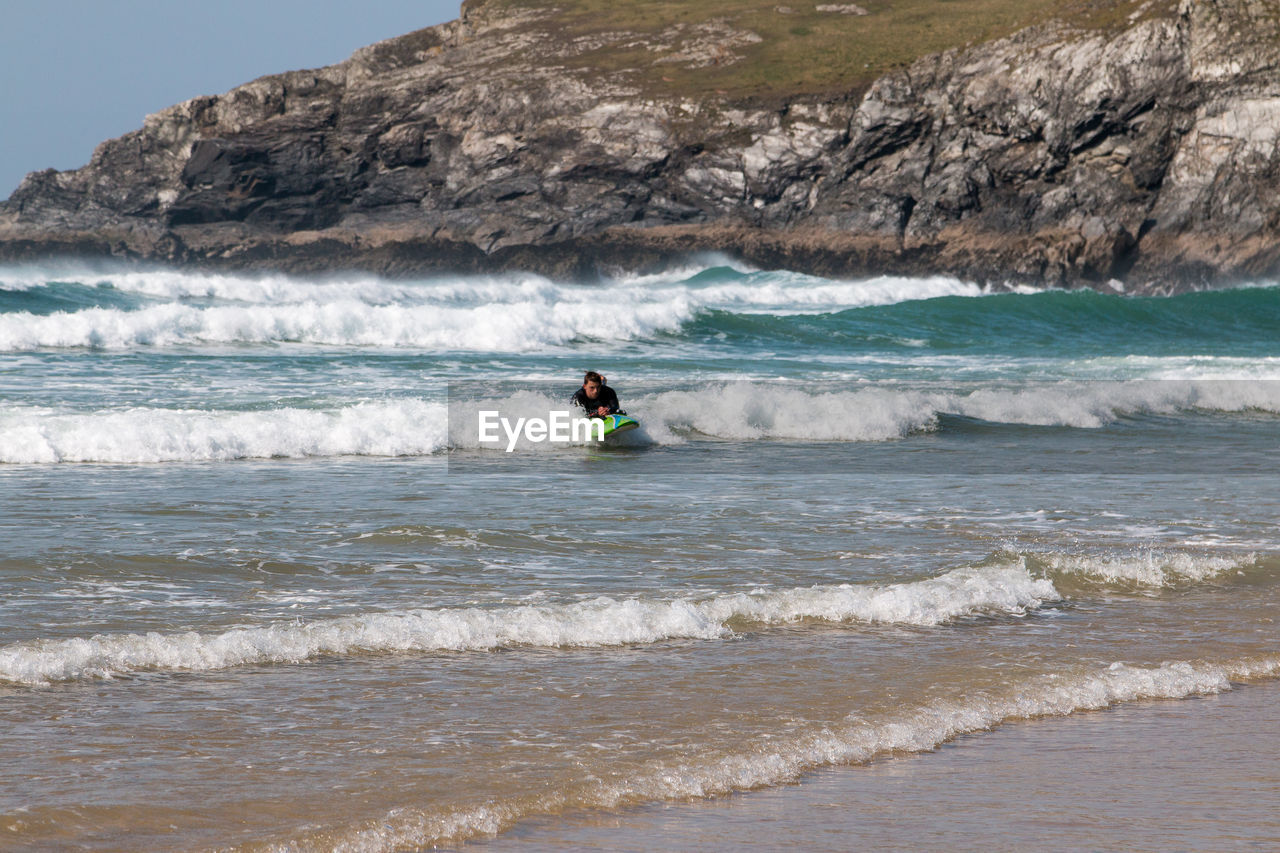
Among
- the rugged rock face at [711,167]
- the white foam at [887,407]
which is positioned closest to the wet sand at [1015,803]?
the white foam at [887,407]

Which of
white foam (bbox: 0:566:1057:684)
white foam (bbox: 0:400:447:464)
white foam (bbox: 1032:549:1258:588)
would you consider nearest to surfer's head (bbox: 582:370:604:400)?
white foam (bbox: 0:400:447:464)

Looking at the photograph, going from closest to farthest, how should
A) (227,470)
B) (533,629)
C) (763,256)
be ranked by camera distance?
(533,629), (227,470), (763,256)

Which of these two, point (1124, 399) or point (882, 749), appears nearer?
point (882, 749)

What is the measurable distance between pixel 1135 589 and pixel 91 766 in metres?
5.51

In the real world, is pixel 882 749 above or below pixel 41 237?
below

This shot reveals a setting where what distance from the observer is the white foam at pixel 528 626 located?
5047mm

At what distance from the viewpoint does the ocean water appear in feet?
13.3

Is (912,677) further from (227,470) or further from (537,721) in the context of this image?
(227,470)

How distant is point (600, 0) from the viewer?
80.2 m

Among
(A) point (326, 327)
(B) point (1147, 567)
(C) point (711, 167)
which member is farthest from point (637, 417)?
(C) point (711, 167)

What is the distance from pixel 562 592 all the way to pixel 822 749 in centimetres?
243

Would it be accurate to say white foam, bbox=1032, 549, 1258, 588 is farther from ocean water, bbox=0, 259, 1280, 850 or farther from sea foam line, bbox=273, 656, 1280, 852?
sea foam line, bbox=273, 656, 1280, 852

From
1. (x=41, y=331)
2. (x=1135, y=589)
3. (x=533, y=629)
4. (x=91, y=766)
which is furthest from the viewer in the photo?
(x=41, y=331)

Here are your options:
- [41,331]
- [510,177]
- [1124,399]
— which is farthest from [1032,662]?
[510,177]
